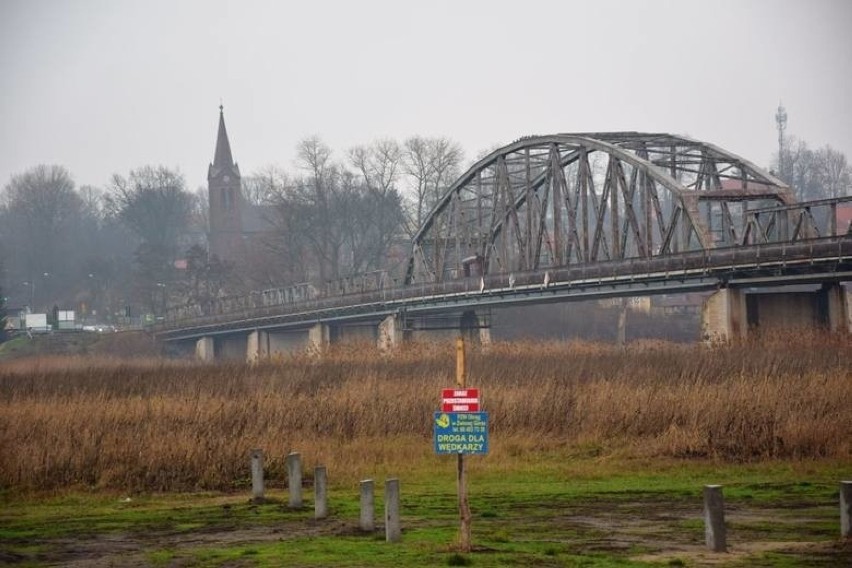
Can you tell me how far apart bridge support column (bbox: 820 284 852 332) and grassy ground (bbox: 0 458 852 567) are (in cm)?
2865

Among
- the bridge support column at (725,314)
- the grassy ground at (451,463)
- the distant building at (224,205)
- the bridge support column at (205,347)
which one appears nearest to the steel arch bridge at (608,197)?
the bridge support column at (725,314)

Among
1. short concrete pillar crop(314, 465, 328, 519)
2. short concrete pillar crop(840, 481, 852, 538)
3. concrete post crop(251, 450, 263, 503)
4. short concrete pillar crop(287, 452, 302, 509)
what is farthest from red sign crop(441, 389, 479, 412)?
concrete post crop(251, 450, 263, 503)

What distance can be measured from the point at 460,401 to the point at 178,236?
18288 cm

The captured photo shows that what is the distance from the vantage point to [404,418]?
1453 inches

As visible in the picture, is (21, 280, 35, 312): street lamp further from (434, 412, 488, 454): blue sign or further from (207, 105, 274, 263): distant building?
(434, 412, 488, 454): blue sign

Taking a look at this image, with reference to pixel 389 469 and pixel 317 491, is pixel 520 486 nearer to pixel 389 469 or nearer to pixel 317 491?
pixel 389 469

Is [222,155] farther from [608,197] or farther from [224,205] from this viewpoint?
[608,197]

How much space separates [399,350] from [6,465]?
114ft

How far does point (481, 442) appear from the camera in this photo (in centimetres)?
1953

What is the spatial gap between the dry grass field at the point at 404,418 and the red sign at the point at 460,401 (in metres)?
11.7

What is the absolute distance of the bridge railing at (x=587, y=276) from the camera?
56500 millimetres

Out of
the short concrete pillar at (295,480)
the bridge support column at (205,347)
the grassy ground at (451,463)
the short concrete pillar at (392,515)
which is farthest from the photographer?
the bridge support column at (205,347)

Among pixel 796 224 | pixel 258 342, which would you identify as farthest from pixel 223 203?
pixel 796 224

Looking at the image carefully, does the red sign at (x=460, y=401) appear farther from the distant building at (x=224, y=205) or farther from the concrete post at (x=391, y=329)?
the distant building at (x=224, y=205)
